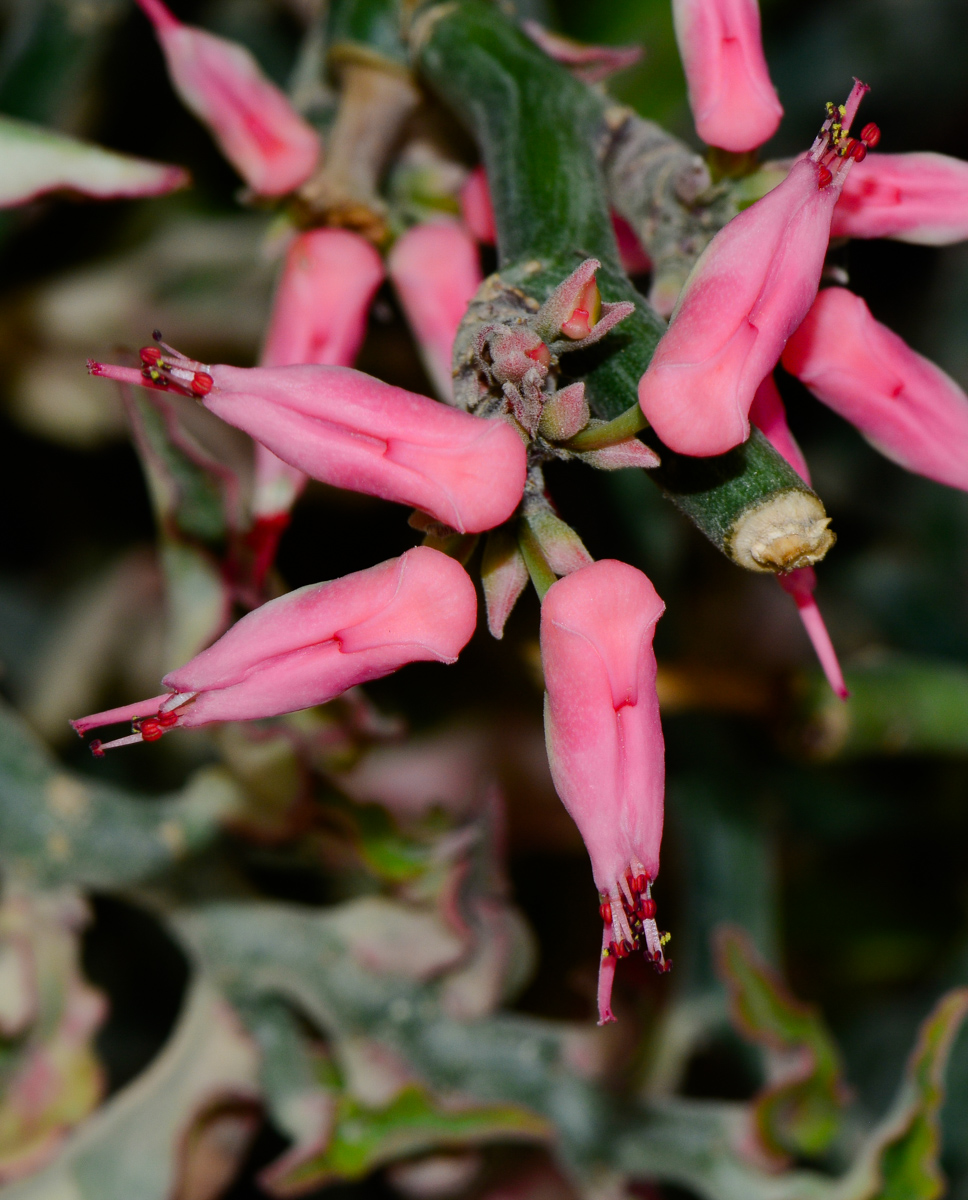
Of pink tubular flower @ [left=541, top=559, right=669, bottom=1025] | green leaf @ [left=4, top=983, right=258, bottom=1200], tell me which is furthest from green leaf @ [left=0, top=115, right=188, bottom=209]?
green leaf @ [left=4, top=983, right=258, bottom=1200]

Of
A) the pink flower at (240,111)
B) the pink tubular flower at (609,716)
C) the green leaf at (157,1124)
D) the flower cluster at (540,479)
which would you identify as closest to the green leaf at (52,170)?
the pink flower at (240,111)

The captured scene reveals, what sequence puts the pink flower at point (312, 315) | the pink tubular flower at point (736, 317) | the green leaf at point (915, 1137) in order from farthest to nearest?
the green leaf at point (915, 1137) < the pink flower at point (312, 315) < the pink tubular flower at point (736, 317)

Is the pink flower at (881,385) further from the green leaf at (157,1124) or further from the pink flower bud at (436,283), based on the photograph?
the green leaf at (157,1124)

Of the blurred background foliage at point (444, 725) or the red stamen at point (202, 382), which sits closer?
the red stamen at point (202, 382)

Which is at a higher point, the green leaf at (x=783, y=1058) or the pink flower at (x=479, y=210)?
the pink flower at (x=479, y=210)

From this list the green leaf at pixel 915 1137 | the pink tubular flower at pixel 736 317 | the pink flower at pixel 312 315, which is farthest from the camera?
the green leaf at pixel 915 1137

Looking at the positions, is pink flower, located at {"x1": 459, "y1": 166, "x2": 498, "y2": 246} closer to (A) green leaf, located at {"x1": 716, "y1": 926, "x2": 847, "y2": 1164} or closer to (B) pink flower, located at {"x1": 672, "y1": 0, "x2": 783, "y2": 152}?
(B) pink flower, located at {"x1": 672, "y1": 0, "x2": 783, "y2": 152}

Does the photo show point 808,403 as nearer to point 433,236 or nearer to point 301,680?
point 433,236
